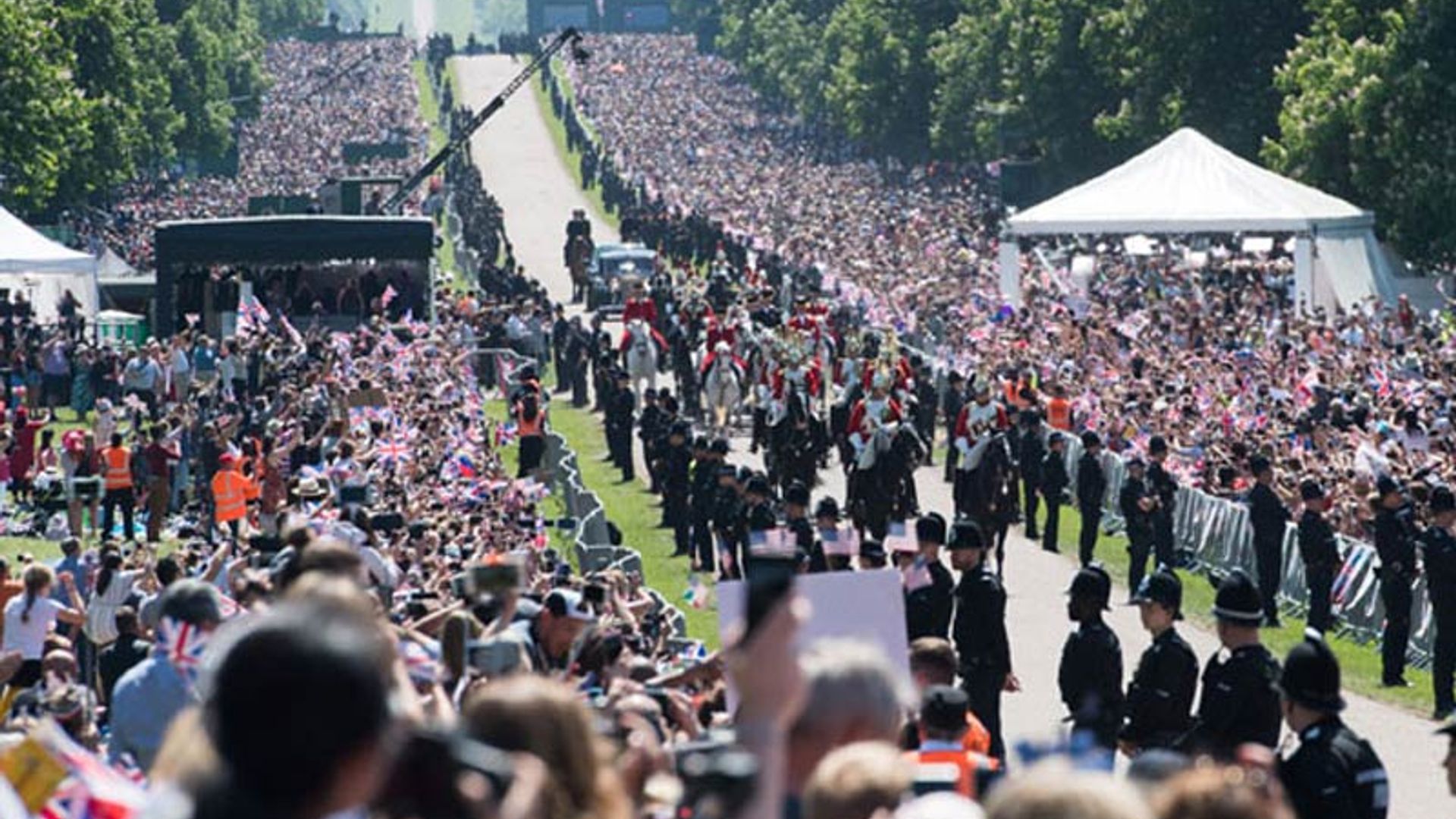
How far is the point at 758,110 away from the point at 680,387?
91.9m

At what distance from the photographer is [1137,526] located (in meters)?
30.0

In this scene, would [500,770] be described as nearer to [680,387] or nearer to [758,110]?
[680,387]

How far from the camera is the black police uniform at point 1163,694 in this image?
48.3 feet

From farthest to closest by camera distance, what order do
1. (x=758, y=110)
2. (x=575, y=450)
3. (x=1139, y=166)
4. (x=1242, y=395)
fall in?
(x=758, y=110)
(x=1139, y=166)
(x=575, y=450)
(x=1242, y=395)

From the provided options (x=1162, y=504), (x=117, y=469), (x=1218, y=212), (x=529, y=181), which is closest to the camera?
(x=1162, y=504)

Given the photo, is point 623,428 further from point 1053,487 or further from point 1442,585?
point 1442,585

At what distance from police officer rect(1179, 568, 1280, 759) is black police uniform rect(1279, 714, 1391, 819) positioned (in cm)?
219

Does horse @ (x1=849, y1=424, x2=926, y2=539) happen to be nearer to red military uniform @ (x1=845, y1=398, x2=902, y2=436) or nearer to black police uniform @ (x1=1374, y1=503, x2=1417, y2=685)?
red military uniform @ (x1=845, y1=398, x2=902, y2=436)

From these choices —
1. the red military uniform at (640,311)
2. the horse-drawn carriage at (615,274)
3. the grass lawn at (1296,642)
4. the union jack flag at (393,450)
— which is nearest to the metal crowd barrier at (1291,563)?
the grass lawn at (1296,642)

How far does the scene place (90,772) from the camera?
27.9 ft

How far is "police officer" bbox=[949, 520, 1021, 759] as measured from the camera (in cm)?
1734

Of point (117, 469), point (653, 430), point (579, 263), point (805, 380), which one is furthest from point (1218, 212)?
point (579, 263)

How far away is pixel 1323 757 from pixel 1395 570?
1302cm

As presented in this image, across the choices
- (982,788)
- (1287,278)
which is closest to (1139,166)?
(1287,278)
